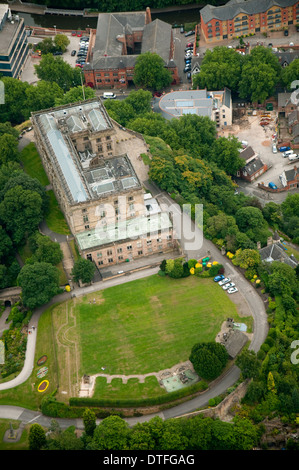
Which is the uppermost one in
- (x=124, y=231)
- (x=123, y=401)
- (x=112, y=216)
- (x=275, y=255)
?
(x=112, y=216)

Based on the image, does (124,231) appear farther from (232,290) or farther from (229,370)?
(229,370)

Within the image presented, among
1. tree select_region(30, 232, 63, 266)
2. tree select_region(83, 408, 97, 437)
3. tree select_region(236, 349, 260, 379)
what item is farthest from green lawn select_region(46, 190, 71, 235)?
tree select_region(236, 349, 260, 379)

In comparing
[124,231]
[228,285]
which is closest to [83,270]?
[124,231]

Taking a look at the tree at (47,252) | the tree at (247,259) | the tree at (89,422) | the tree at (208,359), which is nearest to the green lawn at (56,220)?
the tree at (47,252)

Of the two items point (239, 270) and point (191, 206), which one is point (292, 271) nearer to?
point (239, 270)

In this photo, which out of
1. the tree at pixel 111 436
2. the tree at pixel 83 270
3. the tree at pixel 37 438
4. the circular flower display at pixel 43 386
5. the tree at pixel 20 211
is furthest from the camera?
the tree at pixel 20 211

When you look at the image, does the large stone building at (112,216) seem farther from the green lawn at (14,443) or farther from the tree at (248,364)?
the green lawn at (14,443)

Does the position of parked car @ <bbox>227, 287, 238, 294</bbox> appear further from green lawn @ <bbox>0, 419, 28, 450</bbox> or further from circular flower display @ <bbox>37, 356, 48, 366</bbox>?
green lawn @ <bbox>0, 419, 28, 450</bbox>
